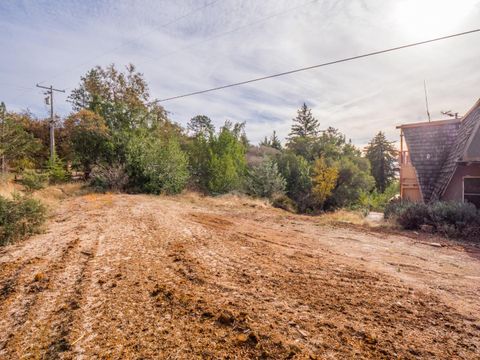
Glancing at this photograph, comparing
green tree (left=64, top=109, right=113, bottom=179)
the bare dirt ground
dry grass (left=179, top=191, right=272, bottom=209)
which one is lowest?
the bare dirt ground

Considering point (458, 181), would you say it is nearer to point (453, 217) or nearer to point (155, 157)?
point (453, 217)

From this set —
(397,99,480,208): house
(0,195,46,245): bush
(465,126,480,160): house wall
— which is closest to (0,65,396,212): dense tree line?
(0,195,46,245): bush

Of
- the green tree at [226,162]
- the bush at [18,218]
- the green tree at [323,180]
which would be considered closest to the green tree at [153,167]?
the green tree at [226,162]

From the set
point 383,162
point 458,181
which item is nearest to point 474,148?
point 458,181

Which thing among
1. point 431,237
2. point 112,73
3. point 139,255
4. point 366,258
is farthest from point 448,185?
point 112,73

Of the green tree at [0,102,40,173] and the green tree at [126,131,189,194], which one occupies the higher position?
the green tree at [0,102,40,173]

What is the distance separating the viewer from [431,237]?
22.4 feet

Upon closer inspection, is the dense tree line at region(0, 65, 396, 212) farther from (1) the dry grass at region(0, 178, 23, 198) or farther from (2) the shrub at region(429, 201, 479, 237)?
(2) the shrub at region(429, 201, 479, 237)

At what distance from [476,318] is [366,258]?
1992mm

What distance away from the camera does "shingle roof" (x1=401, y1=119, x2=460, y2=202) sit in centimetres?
1082

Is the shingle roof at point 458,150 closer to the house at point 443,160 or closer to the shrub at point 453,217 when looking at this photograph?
the house at point 443,160

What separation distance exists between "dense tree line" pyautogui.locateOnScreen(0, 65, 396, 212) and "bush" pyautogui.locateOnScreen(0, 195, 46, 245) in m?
4.47

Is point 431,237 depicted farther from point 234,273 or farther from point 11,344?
point 11,344

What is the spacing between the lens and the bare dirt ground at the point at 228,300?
2016 mm
